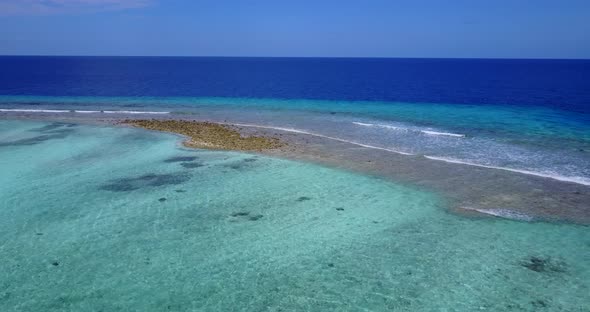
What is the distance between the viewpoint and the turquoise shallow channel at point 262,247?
1178 centimetres

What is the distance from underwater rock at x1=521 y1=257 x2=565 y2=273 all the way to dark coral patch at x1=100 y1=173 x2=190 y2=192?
48.5 feet

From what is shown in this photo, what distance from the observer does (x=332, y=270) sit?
13.2 meters

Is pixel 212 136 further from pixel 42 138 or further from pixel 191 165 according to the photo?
pixel 42 138

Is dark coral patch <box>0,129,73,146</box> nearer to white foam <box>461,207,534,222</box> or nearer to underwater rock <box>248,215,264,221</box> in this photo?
underwater rock <box>248,215,264,221</box>

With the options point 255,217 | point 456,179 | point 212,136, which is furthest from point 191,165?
point 456,179

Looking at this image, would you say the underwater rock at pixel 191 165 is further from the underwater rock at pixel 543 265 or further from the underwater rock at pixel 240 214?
the underwater rock at pixel 543 265

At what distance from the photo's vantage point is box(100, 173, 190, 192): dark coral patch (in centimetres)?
2070

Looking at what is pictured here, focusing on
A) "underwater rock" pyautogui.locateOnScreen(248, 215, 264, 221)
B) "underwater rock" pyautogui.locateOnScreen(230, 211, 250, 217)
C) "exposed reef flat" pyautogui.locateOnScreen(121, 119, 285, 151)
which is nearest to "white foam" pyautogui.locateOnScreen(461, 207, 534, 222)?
"underwater rock" pyautogui.locateOnScreen(248, 215, 264, 221)

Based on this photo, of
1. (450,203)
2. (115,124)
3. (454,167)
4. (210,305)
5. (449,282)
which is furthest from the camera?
(115,124)

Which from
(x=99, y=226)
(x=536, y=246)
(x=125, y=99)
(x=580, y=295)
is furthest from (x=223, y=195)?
(x=125, y=99)

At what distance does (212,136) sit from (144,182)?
33.8 ft

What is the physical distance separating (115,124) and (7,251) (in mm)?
24095

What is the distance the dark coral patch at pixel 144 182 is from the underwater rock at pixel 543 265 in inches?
581

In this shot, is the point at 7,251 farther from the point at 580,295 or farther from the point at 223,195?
the point at 580,295
